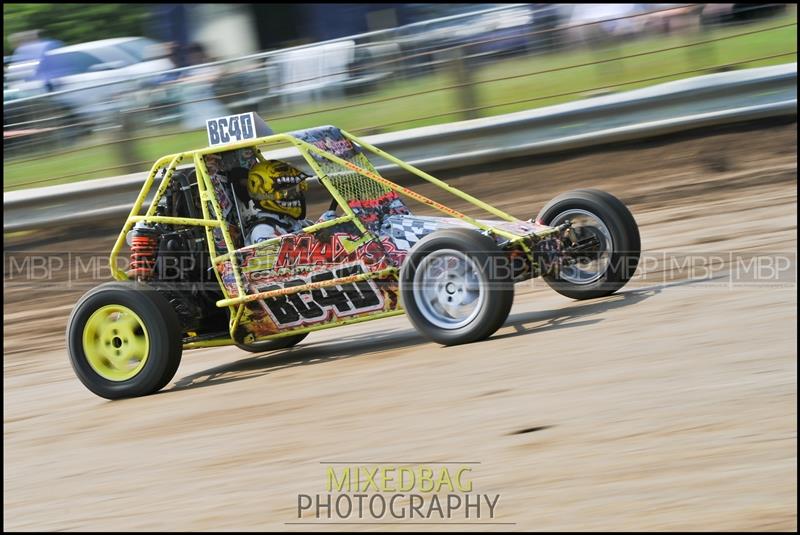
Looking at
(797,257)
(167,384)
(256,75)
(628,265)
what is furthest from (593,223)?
(256,75)

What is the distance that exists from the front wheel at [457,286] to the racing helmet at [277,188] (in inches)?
48.7

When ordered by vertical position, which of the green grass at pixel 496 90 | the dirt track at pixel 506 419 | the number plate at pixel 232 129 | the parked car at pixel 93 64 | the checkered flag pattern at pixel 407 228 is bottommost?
the dirt track at pixel 506 419

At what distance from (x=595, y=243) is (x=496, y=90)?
4.04 meters

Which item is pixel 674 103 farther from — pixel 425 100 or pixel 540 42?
pixel 425 100

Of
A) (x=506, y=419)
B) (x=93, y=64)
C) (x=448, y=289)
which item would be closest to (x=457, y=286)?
(x=448, y=289)

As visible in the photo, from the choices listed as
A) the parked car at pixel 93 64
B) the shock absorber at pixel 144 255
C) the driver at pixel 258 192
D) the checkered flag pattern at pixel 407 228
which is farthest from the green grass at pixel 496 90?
the checkered flag pattern at pixel 407 228

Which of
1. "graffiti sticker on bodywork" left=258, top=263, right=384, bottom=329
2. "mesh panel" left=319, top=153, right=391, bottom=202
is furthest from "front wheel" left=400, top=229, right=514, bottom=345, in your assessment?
"mesh panel" left=319, top=153, right=391, bottom=202

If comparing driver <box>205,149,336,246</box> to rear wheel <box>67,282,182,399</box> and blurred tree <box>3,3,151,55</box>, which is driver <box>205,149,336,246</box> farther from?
blurred tree <box>3,3,151,55</box>

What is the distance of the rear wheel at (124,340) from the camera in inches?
248

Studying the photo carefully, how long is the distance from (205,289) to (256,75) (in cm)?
443

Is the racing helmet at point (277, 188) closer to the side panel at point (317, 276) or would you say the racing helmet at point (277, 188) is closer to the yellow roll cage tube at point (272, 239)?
the yellow roll cage tube at point (272, 239)

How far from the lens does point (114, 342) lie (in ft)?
21.2

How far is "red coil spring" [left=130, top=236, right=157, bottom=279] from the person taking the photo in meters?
6.74

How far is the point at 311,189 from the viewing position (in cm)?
1066
